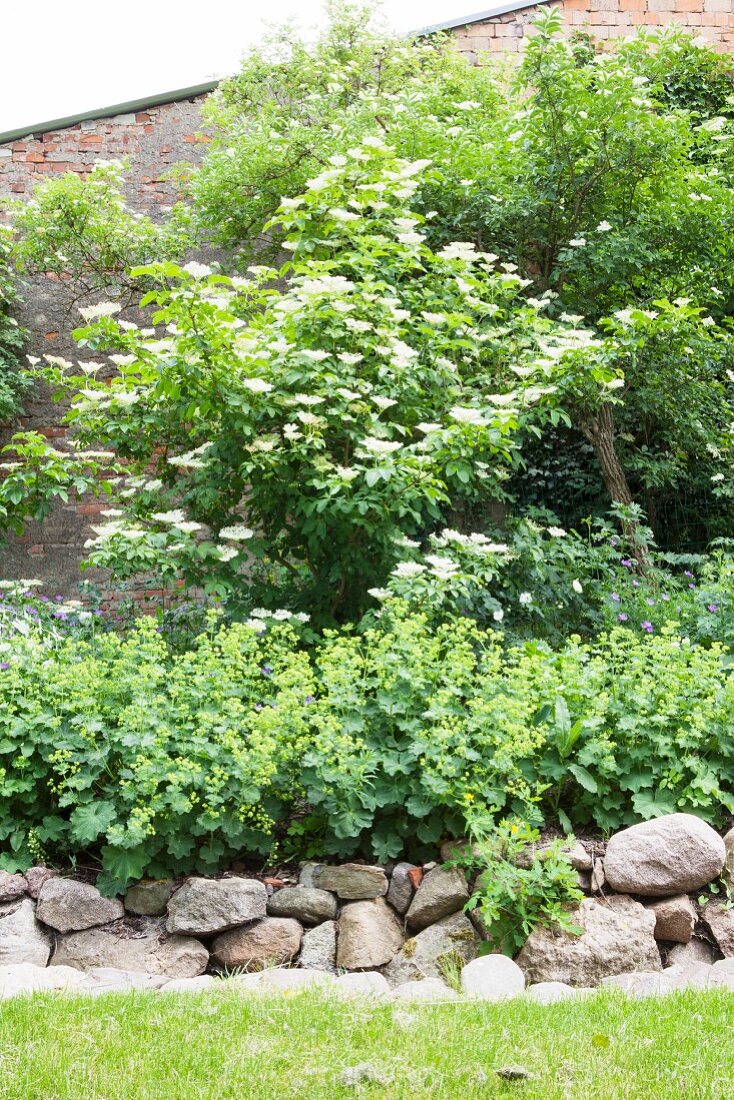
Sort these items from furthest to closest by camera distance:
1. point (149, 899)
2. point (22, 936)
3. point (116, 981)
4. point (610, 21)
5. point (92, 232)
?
1. point (610, 21)
2. point (92, 232)
3. point (149, 899)
4. point (22, 936)
5. point (116, 981)

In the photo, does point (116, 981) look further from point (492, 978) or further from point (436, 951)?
point (492, 978)

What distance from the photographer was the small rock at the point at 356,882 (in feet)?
12.3

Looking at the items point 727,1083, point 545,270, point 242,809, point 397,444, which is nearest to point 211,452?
point 397,444

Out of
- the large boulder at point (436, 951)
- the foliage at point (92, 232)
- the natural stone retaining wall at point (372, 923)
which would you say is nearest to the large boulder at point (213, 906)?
the natural stone retaining wall at point (372, 923)

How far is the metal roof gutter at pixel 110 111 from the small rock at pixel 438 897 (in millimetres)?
7201

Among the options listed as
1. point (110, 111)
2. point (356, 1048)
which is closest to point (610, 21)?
point (110, 111)

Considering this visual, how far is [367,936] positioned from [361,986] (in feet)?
1.62

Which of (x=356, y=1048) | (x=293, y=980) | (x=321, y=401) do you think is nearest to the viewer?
(x=356, y=1048)

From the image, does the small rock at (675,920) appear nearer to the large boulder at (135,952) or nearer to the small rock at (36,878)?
the large boulder at (135,952)

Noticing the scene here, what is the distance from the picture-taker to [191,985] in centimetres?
320

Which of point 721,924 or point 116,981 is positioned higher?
point 116,981

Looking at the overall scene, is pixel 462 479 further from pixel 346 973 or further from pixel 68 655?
pixel 346 973

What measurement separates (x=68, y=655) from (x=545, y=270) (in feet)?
15.4

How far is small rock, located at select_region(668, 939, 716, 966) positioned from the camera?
3539mm
